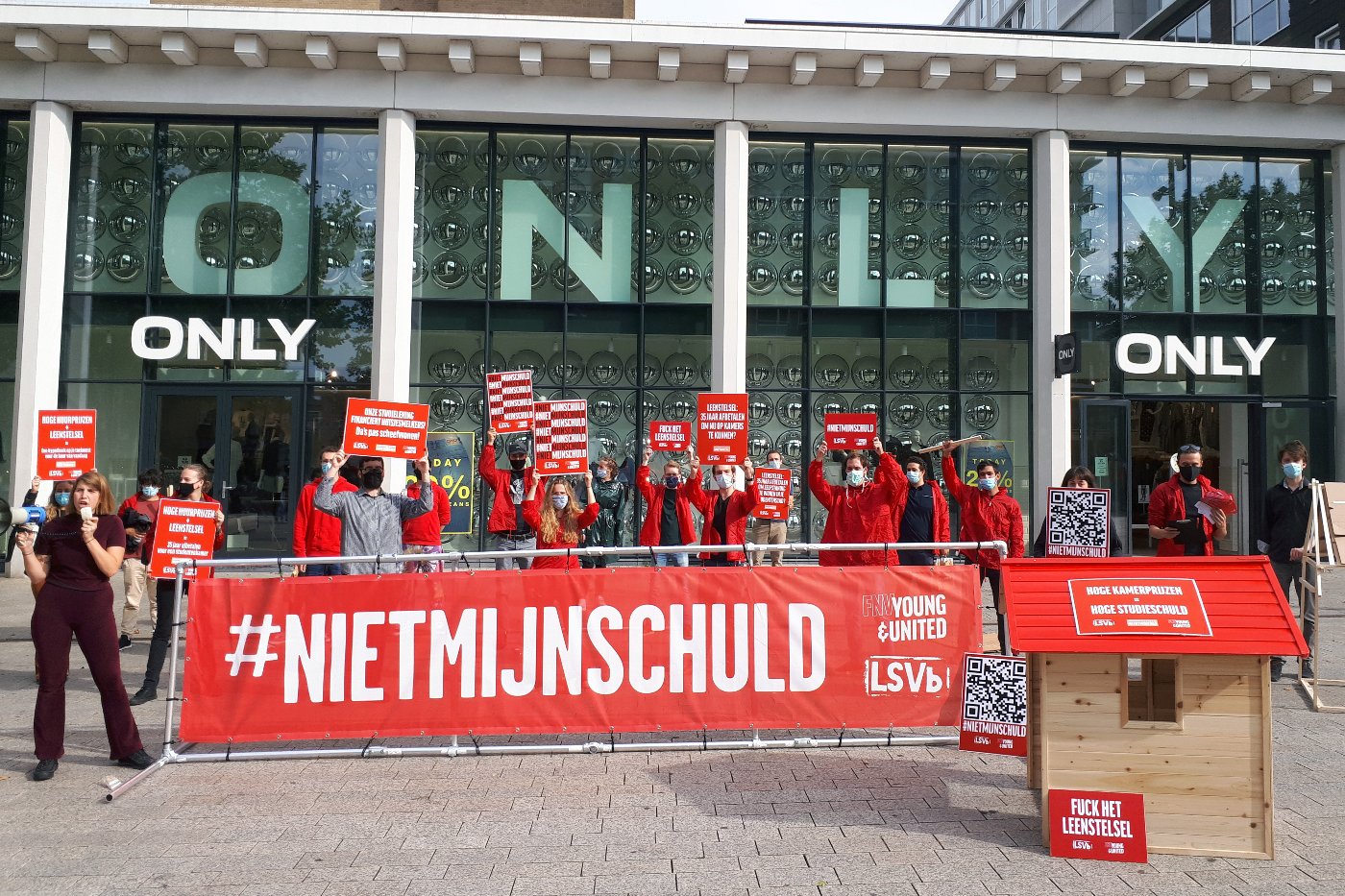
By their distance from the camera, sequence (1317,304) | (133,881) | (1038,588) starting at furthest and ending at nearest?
(1317,304) → (1038,588) → (133,881)

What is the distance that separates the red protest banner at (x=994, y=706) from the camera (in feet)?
21.4

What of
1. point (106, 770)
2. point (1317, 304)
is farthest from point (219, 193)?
point (1317, 304)

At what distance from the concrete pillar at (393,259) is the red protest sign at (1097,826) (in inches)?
517

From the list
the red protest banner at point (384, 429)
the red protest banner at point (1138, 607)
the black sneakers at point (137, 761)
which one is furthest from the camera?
the red protest banner at point (384, 429)

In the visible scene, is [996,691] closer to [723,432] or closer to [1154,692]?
[1154,692]

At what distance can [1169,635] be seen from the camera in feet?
17.4

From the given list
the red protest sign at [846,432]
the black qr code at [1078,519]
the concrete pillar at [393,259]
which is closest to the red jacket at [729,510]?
the red protest sign at [846,432]

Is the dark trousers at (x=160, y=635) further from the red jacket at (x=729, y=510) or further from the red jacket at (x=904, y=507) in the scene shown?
the red jacket at (x=904, y=507)

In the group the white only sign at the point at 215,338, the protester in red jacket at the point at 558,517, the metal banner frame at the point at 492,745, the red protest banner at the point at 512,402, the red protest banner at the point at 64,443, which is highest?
the white only sign at the point at 215,338

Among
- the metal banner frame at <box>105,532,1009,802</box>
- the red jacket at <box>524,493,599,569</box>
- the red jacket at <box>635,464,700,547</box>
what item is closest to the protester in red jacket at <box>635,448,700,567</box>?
the red jacket at <box>635,464,700,547</box>

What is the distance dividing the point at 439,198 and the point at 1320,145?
15.6 m

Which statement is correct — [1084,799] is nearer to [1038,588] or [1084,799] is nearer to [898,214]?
[1038,588]

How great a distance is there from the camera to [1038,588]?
571 cm

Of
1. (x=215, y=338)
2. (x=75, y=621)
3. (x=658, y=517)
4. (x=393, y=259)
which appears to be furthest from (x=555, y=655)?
(x=215, y=338)
